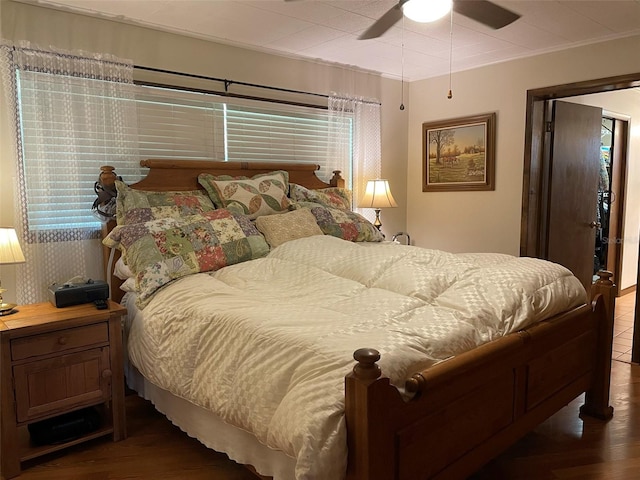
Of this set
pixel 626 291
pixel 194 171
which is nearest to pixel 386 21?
pixel 194 171

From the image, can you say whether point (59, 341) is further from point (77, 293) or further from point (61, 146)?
point (61, 146)

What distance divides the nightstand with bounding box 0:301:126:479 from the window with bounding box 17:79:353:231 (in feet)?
2.20

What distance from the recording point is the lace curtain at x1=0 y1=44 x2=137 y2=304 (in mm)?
2592

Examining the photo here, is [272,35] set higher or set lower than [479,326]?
higher

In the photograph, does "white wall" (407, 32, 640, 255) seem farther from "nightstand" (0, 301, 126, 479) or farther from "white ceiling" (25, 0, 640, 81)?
"nightstand" (0, 301, 126, 479)

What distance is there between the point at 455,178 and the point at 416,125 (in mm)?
685

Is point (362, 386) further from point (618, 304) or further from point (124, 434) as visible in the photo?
point (618, 304)

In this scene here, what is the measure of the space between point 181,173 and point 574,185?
11.0 ft

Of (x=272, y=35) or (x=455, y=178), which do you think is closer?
(x=272, y=35)

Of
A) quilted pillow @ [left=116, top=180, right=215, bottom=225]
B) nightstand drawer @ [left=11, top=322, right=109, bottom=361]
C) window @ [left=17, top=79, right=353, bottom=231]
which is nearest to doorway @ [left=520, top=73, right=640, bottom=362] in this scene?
window @ [left=17, top=79, right=353, bottom=231]

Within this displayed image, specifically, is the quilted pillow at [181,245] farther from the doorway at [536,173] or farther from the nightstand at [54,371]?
the doorway at [536,173]

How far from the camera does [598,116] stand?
4.46 metres

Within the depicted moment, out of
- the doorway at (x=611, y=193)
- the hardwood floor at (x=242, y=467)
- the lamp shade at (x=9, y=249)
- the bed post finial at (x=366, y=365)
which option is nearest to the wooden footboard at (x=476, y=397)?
the bed post finial at (x=366, y=365)

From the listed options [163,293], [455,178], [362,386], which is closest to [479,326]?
[362,386]
